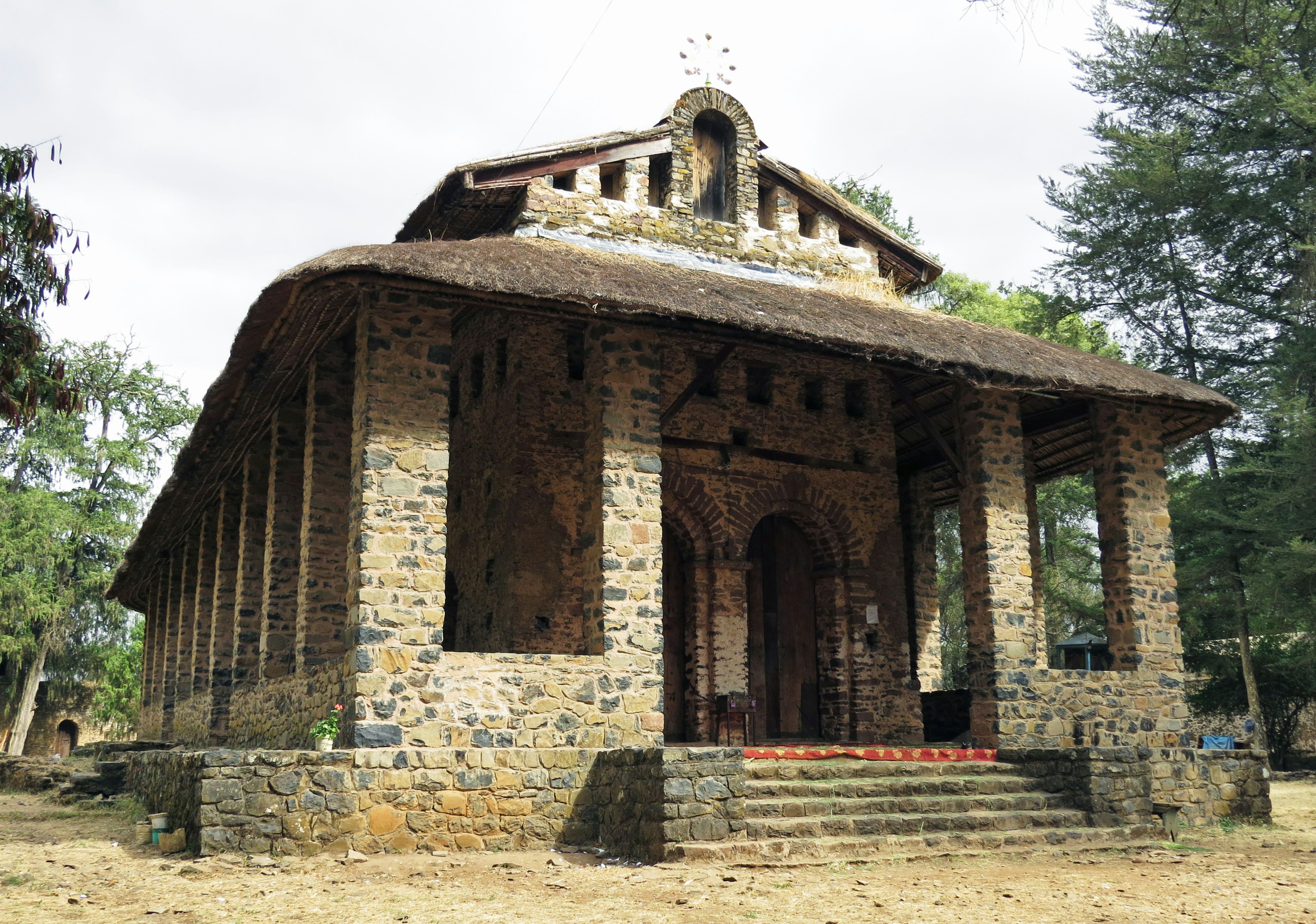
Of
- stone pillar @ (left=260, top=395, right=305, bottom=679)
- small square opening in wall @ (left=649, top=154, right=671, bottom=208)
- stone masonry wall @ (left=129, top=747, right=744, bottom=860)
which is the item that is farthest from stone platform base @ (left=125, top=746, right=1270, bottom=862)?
small square opening in wall @ (left=649, top=154, right=671, bottom=208)

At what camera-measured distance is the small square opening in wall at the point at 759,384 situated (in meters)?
15.0

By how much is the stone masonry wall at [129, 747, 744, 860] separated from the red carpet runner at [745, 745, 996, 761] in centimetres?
123

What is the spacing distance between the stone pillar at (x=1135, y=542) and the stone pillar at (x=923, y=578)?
376 cm

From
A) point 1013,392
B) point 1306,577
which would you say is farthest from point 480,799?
point 1306,577

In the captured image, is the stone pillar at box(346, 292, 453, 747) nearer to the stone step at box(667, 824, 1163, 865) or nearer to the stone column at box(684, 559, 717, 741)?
the stone step at box(667, 824, 1163, 865)

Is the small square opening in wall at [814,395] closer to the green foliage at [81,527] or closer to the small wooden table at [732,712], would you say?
the small wooden table at [732,712]

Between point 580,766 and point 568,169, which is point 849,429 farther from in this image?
point 580,766

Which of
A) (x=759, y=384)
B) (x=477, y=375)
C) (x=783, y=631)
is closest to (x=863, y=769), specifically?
(x=783, y=631)

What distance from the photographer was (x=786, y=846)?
331 inches

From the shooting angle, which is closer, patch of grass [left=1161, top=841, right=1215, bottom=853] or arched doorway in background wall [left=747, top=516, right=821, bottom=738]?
patch of grass [left=1161, top=841, right=1215, bottom=853]

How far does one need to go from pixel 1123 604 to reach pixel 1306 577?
9.08m

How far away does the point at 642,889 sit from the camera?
7344 millimetres

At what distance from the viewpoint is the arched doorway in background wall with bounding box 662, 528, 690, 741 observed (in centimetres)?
1398

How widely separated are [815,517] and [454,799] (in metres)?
7.28
